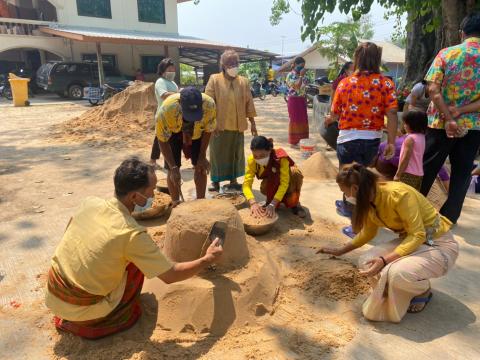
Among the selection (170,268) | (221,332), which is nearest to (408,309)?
(221,332)

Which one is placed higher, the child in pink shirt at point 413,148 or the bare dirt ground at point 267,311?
the child in pink shirt at point 413,148

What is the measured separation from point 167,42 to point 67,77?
445 centimetres

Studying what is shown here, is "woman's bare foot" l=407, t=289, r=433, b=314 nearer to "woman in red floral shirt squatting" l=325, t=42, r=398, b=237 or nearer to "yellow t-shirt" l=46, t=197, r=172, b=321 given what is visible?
"woman in red floral shirt squatting" l=325, t=42, r=398, b=237

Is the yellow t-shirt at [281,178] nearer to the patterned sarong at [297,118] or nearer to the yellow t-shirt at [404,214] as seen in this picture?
the yellow t-shirt at [404,214]

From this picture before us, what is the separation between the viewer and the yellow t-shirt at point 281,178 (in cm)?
363

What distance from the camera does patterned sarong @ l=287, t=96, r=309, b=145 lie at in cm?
683

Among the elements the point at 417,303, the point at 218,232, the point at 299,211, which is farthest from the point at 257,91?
the point at 417,303

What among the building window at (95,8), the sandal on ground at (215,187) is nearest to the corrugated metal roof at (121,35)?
the building window at (95,8)

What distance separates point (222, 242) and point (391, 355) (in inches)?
45.7

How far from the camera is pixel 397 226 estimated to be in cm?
239

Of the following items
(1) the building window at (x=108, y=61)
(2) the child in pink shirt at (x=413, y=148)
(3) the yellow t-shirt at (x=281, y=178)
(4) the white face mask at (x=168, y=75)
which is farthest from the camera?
(1) the building window at (x=108, y=61)

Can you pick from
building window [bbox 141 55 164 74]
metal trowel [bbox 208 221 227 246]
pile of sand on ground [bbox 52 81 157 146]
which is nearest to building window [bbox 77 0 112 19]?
building window [bbox 141 55 164 74]

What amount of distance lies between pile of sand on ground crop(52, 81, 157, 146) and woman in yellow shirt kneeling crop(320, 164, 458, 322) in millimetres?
6227

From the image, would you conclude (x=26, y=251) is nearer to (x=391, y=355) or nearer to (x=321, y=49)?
(x=391, y=355)
